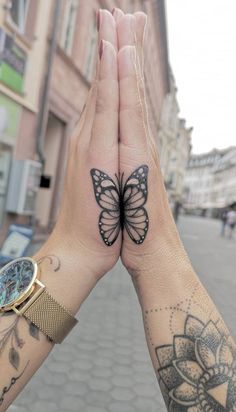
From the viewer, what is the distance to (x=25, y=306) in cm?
101

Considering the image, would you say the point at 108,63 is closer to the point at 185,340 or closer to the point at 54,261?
the point at 54,261

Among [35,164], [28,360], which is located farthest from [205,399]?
[35,164]

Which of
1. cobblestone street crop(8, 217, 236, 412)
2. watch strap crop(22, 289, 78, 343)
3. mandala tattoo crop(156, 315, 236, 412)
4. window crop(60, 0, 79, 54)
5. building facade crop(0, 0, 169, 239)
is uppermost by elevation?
window crop(60, 0, 79, 54)

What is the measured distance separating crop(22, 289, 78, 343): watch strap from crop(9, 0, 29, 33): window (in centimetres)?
796

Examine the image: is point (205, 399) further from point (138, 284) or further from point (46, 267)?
point (46, 267)

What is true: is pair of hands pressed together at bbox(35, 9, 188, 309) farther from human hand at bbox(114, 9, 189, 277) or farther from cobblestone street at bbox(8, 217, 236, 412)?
cobblestone street at bbox(8, 217, 236, 412)

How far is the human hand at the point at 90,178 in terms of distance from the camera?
1.09 meters

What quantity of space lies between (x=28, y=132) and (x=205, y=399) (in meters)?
8.47

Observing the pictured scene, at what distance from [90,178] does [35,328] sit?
1.31ft

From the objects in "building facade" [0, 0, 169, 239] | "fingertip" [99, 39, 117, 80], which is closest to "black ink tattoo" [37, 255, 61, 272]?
"fingertip" [99, 39, 117, 80]

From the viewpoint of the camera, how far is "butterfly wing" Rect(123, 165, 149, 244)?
113 cm

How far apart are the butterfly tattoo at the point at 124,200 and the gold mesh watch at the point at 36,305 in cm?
21

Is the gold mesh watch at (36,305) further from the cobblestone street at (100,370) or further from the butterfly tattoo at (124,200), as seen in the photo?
the cobblestone street at (100,370)

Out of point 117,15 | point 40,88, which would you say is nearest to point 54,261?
point 117,15
